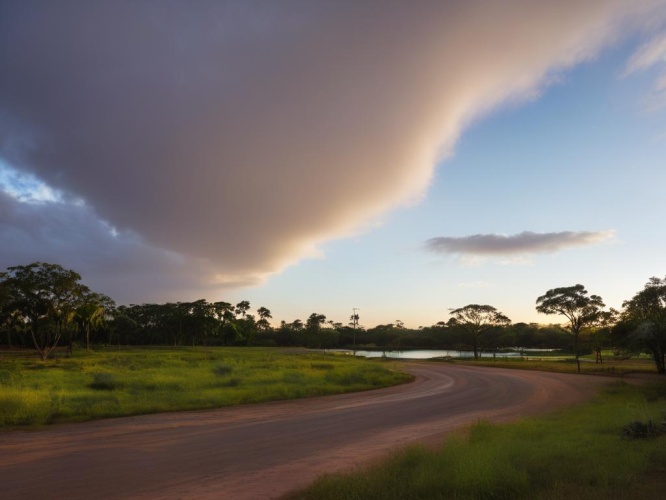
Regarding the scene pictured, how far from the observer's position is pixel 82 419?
683 inches

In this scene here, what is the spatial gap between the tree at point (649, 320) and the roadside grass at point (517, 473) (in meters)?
26.0

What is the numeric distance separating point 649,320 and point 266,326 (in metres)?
167

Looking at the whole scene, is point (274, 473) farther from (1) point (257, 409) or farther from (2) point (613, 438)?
(1) point (257, 409)

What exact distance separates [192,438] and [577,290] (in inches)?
2031

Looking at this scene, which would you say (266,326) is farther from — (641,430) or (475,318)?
(641,430)

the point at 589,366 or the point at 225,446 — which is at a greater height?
the point at 589,366

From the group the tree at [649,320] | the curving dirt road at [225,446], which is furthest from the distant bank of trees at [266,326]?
the curving dirt road at [225,446]

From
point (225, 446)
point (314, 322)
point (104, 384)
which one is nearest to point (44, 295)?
point (104, 384)

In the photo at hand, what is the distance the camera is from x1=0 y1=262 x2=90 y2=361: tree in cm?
5809

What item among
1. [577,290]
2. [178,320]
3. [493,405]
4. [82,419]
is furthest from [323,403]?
[178,320]

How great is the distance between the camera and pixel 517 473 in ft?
27.2

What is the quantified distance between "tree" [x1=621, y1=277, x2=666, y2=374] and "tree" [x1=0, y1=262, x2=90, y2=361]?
6341 centimetres

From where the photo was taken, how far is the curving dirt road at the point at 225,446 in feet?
31.1

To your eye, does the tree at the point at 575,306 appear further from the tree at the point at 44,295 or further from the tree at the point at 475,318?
the tree at the point at 44,295
